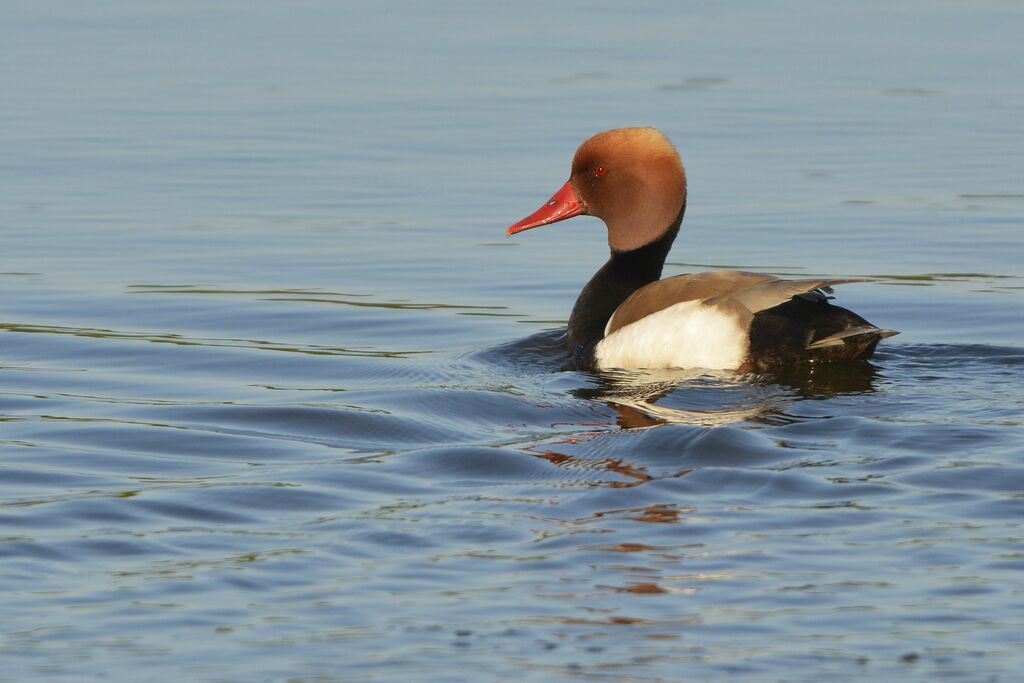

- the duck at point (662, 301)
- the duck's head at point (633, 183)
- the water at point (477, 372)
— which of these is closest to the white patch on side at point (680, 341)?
the duck at point (662, 301)

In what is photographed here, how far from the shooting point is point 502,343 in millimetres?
9398

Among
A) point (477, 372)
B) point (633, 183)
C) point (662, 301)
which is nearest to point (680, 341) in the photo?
point (662, 301)

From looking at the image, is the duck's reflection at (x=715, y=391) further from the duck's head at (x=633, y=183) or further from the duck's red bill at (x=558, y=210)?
the duck's red bill at (x=558, y=210)

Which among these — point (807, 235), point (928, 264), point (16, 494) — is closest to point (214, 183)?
point (807, 235)

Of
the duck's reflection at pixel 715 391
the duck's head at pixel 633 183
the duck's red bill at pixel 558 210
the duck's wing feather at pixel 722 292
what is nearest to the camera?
the duck's reflection at pixel 715 391

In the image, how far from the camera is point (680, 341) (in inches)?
333

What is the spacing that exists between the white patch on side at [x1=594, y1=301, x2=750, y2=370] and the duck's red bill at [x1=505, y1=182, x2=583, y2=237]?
1.39 metres

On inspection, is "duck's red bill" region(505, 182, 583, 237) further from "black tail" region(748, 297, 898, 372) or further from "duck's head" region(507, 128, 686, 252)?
"black tail" region(748, 297, 898, 372)

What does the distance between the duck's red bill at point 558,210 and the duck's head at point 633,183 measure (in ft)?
0.37

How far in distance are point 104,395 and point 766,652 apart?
4.71m

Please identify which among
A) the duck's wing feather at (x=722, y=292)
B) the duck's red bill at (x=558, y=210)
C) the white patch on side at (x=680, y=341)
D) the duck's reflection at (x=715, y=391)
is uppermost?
the duck's red bill at (x=558, y=210)

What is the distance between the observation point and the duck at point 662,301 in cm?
818

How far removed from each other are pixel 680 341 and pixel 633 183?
148 centimetres

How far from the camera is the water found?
4723mm
